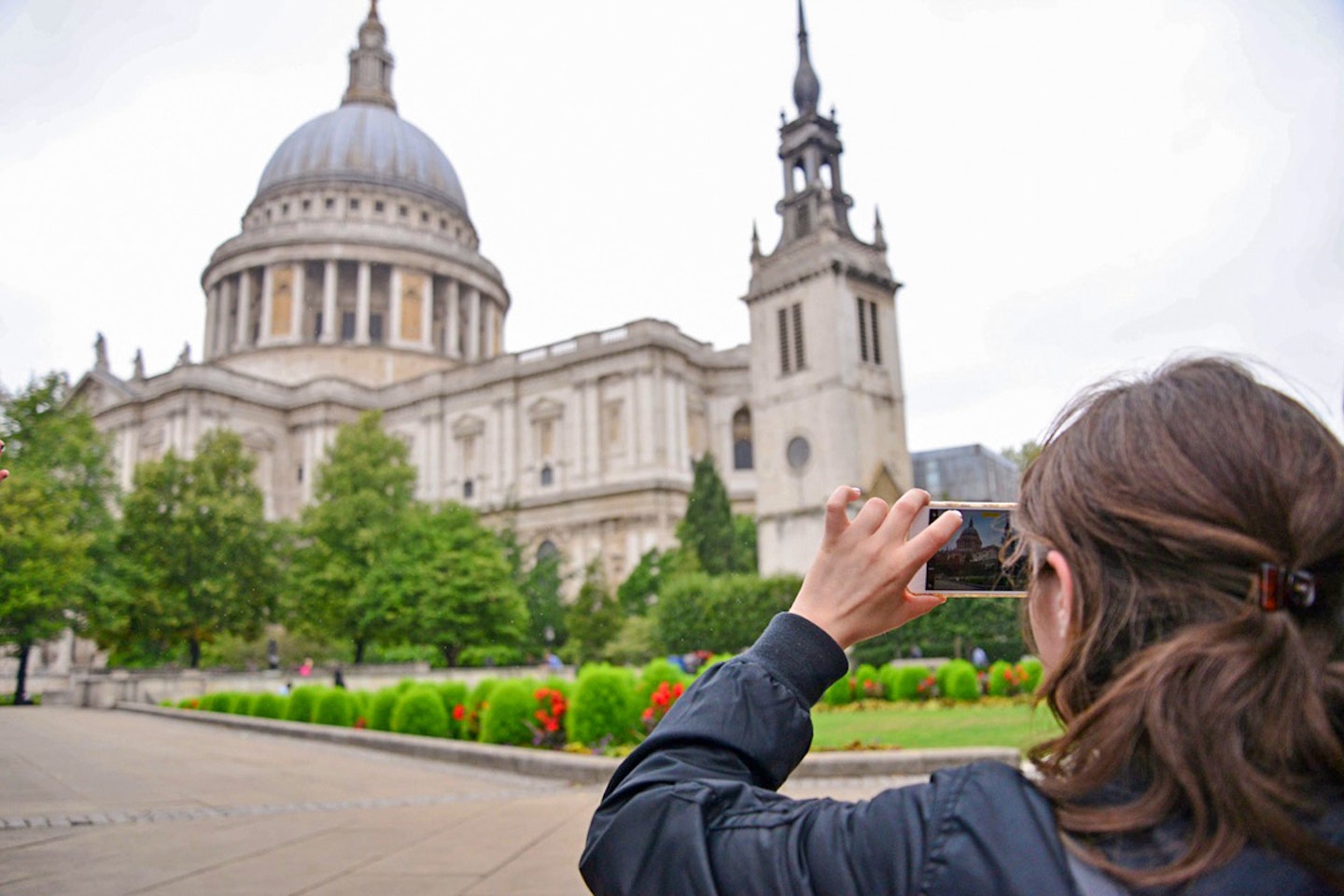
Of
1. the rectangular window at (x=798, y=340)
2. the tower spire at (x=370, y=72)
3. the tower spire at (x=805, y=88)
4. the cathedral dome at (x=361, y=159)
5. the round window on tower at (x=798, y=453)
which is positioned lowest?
the round window on tower at (x=798, y=453)

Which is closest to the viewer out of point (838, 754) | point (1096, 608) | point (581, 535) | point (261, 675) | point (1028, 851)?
point (1028, 851)

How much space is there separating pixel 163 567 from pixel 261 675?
4909 mm

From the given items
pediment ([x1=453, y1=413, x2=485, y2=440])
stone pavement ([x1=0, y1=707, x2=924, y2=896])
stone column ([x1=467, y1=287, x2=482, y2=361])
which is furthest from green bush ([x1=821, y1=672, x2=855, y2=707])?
stone column ([x1=467, y1=287, x2=482, y2=361])

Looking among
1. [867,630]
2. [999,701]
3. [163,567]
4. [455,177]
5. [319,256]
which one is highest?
[455,177]

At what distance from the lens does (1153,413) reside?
133 centimetres

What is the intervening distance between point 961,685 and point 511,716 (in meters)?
8.82

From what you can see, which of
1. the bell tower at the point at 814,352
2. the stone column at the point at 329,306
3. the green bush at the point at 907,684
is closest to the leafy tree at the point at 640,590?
the bell tower at the point at 814,352

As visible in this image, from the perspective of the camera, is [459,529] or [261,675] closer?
[261,675]

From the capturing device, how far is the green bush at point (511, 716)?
44.5ft

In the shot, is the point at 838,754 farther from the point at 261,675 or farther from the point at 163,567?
the point at 163,567

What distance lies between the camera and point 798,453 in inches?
1347

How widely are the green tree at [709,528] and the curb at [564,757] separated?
24632 millimetres

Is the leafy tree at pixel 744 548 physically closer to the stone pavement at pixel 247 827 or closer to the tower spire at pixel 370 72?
the stone pavement at pixel 247 827

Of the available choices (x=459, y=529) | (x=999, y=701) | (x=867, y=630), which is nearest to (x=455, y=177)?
(x=459, y=529)
